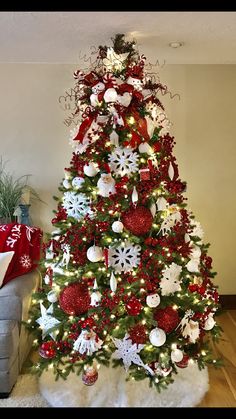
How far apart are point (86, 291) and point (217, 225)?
1.61 meters

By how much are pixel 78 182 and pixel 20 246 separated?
76 centimetres

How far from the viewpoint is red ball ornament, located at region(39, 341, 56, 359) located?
80.0 inches

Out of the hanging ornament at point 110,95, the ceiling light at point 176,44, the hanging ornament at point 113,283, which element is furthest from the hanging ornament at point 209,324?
the ceiling light at point 176,44

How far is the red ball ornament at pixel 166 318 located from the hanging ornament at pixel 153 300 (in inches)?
2.8

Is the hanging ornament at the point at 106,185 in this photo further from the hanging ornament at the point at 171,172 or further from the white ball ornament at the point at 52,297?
the white ball ornament at the point at 52,297

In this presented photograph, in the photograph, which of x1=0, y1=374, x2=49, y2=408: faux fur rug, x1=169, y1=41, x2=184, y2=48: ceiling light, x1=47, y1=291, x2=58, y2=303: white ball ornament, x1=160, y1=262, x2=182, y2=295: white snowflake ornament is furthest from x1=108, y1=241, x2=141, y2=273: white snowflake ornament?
x1=169, y1=41, x2=184, y2=48: ceiling light

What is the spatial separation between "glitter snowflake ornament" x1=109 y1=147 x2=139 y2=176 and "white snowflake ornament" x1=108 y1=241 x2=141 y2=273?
1.34 ft

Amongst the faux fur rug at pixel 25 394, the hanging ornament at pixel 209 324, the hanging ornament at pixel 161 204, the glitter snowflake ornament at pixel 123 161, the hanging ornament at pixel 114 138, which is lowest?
the faux fur rug at pixel 25 394

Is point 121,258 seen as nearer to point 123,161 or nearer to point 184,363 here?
point 123,161

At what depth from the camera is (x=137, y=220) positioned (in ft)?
6.65

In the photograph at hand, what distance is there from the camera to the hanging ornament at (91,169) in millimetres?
2072

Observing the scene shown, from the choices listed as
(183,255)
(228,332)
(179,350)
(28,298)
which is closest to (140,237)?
(183,255)

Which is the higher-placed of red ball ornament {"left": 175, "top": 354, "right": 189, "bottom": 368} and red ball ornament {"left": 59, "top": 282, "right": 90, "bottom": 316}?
red ball ornament {"left": 59, "top": 282, "right": 90, "bottom": 316}

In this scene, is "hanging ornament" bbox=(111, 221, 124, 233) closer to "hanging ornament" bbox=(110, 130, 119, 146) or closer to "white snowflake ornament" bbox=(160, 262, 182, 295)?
"white snowflake ornament" bbox=(160, 262, 182, 295)
